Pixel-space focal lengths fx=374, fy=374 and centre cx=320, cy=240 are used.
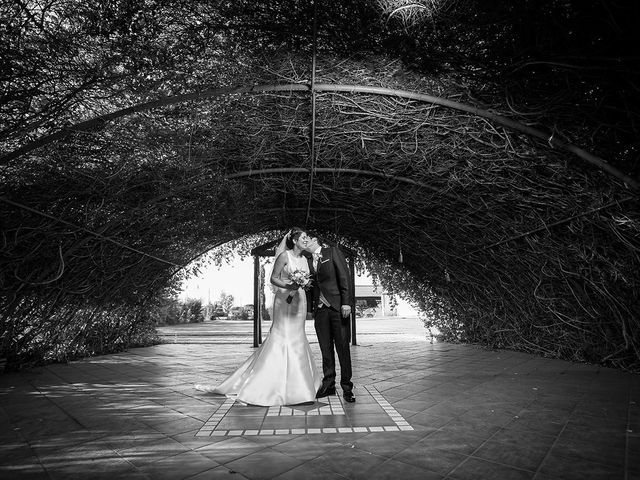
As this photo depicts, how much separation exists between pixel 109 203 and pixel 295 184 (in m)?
3.15

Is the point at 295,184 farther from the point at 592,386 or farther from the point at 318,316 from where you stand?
the point at 592,386

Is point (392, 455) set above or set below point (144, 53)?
below

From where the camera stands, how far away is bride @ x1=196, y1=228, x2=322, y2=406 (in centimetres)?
375

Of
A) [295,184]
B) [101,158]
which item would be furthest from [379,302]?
[101,158]

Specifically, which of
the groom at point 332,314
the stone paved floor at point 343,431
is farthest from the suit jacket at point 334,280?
the stone paved floor at point 343,431

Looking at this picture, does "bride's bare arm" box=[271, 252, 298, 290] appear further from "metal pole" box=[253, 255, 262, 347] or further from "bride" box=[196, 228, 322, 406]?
"metal pole" box=[253, 255, 262, 347]

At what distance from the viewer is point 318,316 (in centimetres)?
397

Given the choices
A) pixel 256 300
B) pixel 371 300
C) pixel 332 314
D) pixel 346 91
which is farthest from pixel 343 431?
pixel 371 300

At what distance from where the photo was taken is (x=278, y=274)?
13.8ft

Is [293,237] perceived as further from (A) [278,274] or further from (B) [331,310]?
(B) [331,310]

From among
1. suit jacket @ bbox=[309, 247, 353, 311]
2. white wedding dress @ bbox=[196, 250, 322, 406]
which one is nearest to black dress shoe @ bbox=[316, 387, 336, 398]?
white wedding dress @ bbox=[196, 250, 322, 406]

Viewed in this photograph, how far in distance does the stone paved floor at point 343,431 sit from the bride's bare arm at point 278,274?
3.99 ft

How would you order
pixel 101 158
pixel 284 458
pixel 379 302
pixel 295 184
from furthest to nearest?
pixel 379 302, pixel 295 184, pixel 101 158, pixel 284 458

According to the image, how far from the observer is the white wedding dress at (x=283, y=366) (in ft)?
12.3
